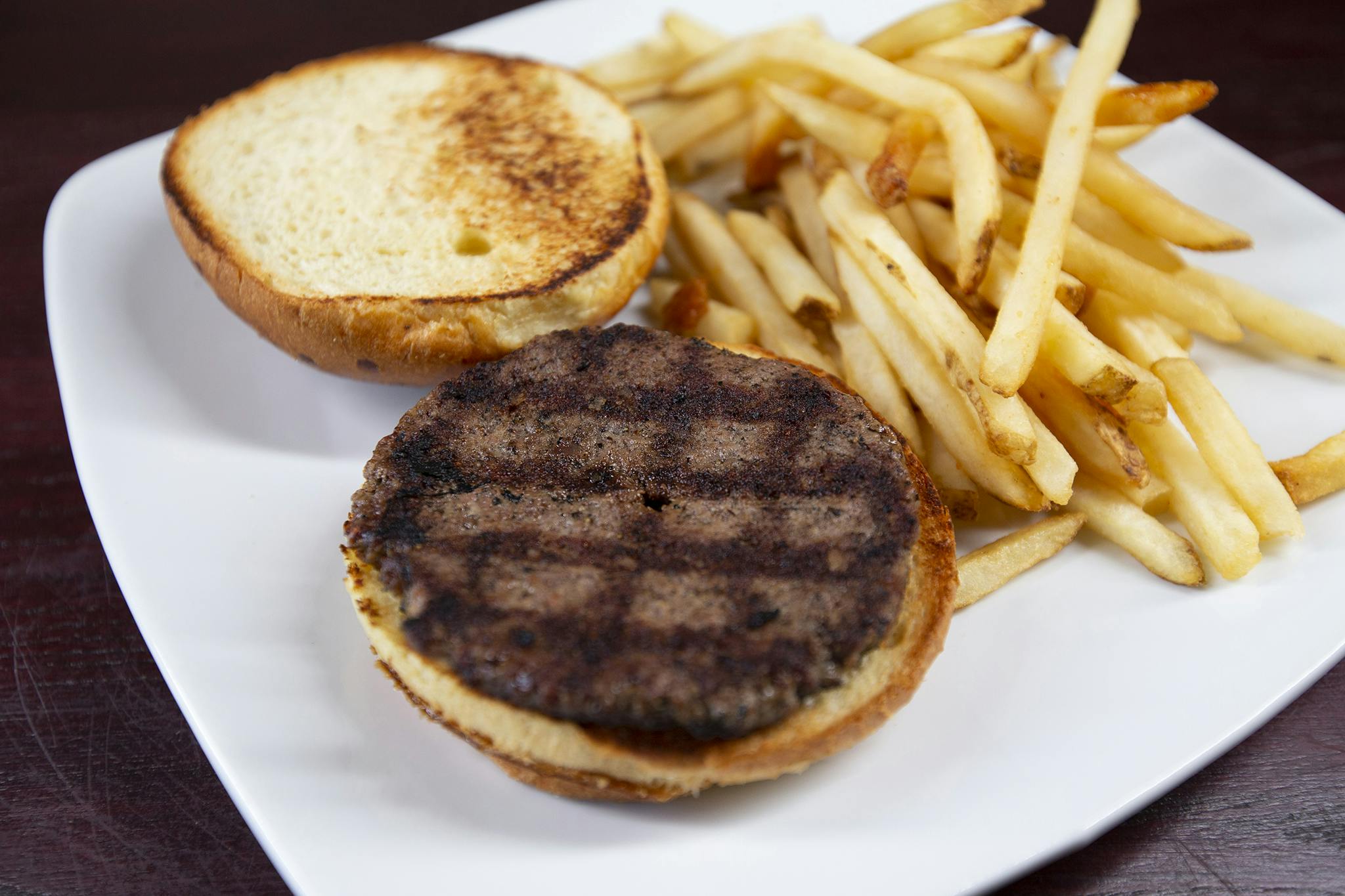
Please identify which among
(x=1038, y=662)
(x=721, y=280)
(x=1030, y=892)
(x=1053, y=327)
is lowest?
(x=1030, y=892)

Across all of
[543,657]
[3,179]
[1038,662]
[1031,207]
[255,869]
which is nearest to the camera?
[543,657]

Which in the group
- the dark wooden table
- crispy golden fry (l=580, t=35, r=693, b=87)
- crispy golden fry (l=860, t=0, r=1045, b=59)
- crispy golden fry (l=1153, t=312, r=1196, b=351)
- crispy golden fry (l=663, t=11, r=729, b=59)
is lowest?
the dark wooden table

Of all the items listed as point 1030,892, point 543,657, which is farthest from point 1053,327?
point 543,657

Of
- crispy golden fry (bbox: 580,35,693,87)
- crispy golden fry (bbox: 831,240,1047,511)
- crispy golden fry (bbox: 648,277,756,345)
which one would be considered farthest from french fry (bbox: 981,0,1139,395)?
crispy golden fry (bbox: 580,35,693,87)

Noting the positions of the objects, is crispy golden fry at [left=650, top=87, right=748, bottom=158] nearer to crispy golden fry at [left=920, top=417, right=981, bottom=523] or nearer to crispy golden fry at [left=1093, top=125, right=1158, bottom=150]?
crispy golden fry at [left=1093, top=125, right=1158, bottom=150]

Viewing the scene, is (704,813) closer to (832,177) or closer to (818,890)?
(818,890)

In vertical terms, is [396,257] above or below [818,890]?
above

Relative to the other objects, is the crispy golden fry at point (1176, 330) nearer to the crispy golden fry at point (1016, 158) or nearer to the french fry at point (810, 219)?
the crispy golden fry at point (1016, 158)

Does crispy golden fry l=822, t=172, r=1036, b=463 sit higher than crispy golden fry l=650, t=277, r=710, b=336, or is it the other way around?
crispy golden fry l=822, t=172, r=1036, b=463

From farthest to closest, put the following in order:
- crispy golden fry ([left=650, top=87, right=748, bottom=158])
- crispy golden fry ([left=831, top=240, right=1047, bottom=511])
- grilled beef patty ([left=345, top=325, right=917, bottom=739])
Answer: crispy golden fry ([left=650, top=87, right=748, bottom=158]) < crispy golden fry ([left=831, top=240, right=1047, bottom=511]) < grilled beef patty ([left=345, top=325, right=917, bottom=739])
